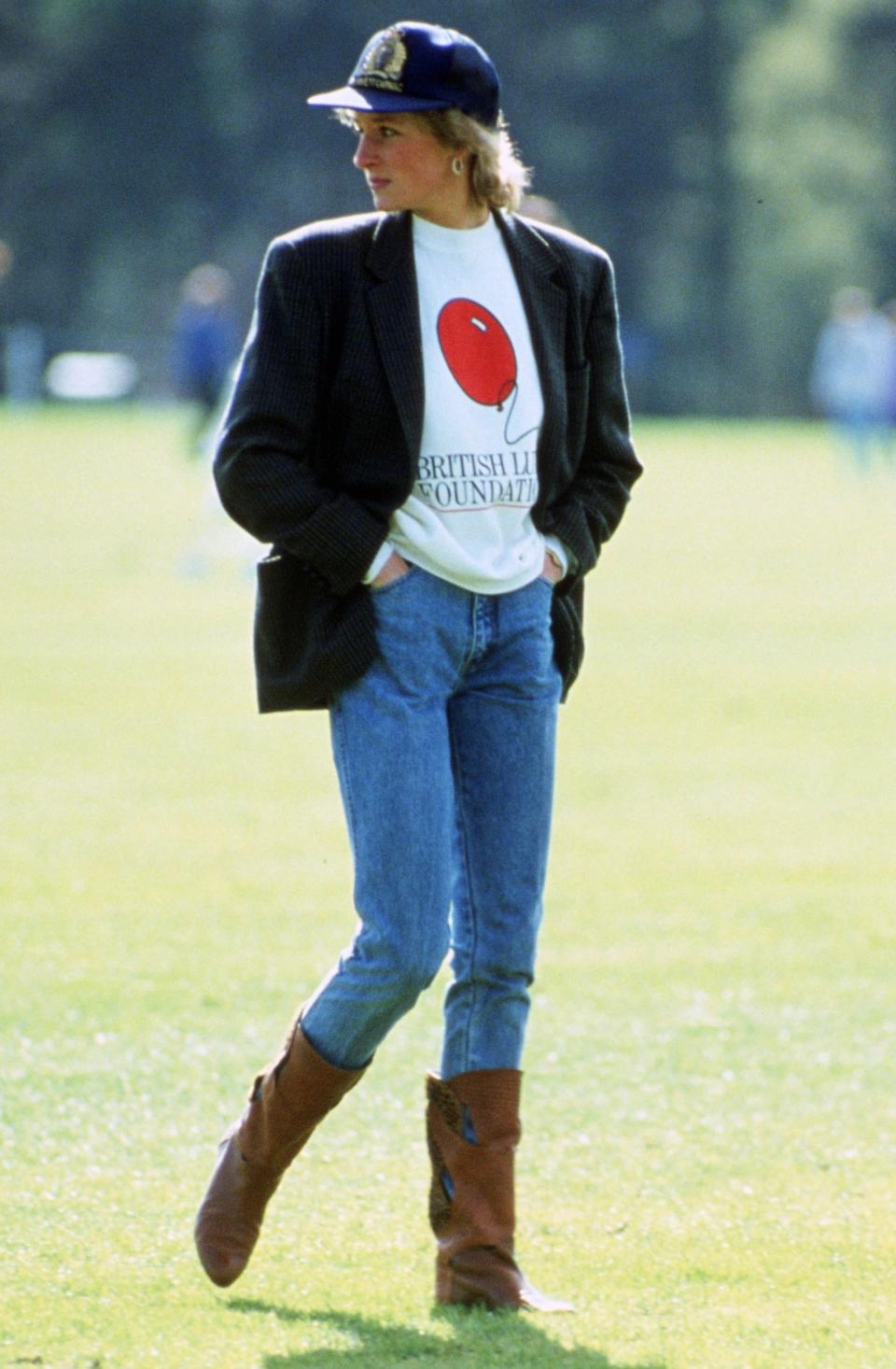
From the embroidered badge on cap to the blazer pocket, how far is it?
811 millimetres

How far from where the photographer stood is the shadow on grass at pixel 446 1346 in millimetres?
4035

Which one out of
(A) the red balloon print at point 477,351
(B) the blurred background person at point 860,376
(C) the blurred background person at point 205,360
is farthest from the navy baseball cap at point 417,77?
(B) the blurred background person at point 860,376

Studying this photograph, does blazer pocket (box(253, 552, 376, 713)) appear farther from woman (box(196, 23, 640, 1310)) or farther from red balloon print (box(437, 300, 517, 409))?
red balloon print (box(437, 300, 517, 409))

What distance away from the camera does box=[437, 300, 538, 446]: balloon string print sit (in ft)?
13.9

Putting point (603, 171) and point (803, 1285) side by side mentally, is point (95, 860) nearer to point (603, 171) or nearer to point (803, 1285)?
point (803, 1285)

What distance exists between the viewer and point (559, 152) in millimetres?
66250

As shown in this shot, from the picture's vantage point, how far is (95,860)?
26.9 feet

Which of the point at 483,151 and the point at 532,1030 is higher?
the point at 483,151

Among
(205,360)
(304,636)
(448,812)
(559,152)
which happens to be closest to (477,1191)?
(448,812)

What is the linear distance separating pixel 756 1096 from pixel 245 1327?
179 cm

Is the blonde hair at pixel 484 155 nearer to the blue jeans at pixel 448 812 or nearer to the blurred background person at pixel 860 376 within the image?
the blue jeans at pixel 448 812

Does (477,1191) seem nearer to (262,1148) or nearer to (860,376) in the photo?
(262,1148)

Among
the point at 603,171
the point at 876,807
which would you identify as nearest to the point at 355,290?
the point at 876,807

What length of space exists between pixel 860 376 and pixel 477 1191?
1303 inches
